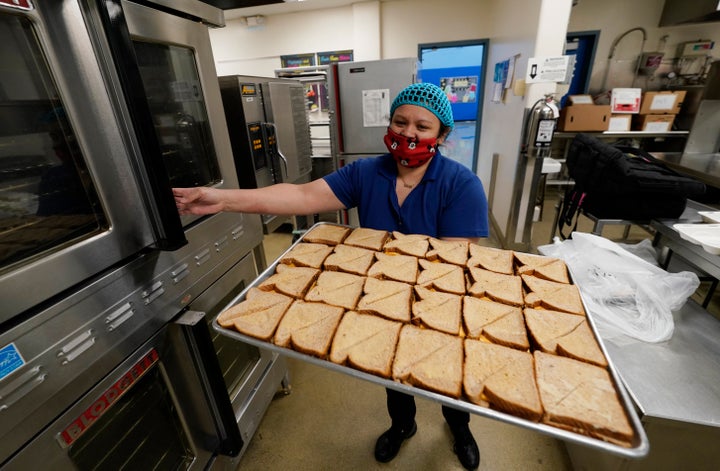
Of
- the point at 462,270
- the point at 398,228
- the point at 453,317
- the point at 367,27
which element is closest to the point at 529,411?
the point at 453,317

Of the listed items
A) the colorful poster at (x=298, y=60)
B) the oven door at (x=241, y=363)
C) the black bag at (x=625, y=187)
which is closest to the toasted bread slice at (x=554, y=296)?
the oven door at (x=241, y=363)

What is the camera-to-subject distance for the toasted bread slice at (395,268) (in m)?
1.14

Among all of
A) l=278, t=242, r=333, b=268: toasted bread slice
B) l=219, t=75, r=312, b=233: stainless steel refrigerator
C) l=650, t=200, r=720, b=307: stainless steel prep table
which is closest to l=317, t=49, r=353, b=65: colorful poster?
l=219, t=75, r=312, b=233: stainless steel refrigerator

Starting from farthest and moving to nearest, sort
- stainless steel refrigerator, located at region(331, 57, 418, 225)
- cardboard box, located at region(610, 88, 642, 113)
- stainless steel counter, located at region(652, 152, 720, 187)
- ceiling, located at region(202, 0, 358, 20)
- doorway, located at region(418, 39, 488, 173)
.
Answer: doorway, located at region(418, 39, 488, 173)
ceiling, located at region(202, 0, 358, 20)
cardboard box, located at region(610, 88, 642, 113)
stainless steel refrigerator, located at region(331, 57, 418, 225)
stainless steel counter, located at region(652, 152, 720, 187)

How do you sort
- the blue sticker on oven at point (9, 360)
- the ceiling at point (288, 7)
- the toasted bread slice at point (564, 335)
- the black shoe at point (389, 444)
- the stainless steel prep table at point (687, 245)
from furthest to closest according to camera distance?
the ceiling at point (288, 7)
the black shoe at point (389, 444)
the stainless steel prep table at point (687, 245)
the toasted bread slice at point (564, 335)
the blue sticker on oven at point (9, 360)

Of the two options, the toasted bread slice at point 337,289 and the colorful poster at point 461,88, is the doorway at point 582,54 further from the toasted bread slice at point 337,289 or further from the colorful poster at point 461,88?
the toasted bread slice at point 337,289

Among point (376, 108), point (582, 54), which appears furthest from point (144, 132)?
point (582, 54)

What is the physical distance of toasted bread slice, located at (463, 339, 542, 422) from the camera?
0.72m

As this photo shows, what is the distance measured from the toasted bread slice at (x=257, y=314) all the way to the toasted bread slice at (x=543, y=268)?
2.78 feet

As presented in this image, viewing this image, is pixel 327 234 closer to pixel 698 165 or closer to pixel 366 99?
pixel 366 99

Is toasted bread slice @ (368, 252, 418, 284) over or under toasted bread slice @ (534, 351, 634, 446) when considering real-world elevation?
over

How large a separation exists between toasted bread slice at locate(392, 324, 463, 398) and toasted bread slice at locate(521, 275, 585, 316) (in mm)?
314

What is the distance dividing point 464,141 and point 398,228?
4.88 meters

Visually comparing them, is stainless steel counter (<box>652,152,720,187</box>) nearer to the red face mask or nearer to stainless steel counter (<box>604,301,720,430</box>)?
stainless steel counter (<box>604,301,720,430</box>)
